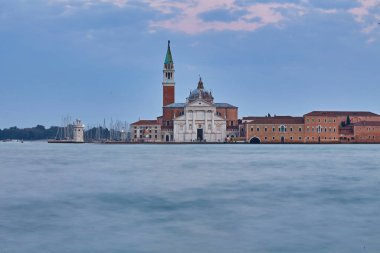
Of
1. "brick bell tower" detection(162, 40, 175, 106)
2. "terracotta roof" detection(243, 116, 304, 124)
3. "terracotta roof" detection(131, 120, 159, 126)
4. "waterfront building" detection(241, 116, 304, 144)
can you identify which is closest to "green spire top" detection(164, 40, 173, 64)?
"brick bell tower" detection(162, 40, 175, 106)

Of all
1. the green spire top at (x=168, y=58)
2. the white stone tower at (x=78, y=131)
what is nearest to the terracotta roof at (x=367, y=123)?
the green spire top at (x=168, y=58)

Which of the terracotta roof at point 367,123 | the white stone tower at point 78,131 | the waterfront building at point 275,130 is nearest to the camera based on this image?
the waterfront building at point 275,130

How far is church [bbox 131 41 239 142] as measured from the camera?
308ft

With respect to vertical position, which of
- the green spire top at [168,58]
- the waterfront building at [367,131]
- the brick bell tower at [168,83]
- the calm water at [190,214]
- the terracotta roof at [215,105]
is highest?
the green spire top at [168,58]

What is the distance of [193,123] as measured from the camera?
93.9 meters

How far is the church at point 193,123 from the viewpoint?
93938 millimetres

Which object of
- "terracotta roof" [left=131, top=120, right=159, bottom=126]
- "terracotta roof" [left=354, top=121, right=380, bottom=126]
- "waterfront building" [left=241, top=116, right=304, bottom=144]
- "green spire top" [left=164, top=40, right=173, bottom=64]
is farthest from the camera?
"green spire top" [left=164, top=40, right=173, bottom=64]

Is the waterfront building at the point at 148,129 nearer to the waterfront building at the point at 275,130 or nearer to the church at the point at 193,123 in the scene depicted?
the church at the point at 193,123

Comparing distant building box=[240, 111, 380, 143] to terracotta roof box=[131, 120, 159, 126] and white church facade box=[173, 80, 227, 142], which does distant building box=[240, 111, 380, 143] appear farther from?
terracotta roof box=[131, 120, 159, 126]

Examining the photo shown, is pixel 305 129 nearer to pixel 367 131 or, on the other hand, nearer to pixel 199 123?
pixel 367 131

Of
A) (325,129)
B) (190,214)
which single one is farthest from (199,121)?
(190,214)

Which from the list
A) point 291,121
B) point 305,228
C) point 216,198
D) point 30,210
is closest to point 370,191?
point 216,198

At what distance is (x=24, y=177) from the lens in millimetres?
25328

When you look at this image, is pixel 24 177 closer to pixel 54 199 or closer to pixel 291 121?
pixel 54 199
